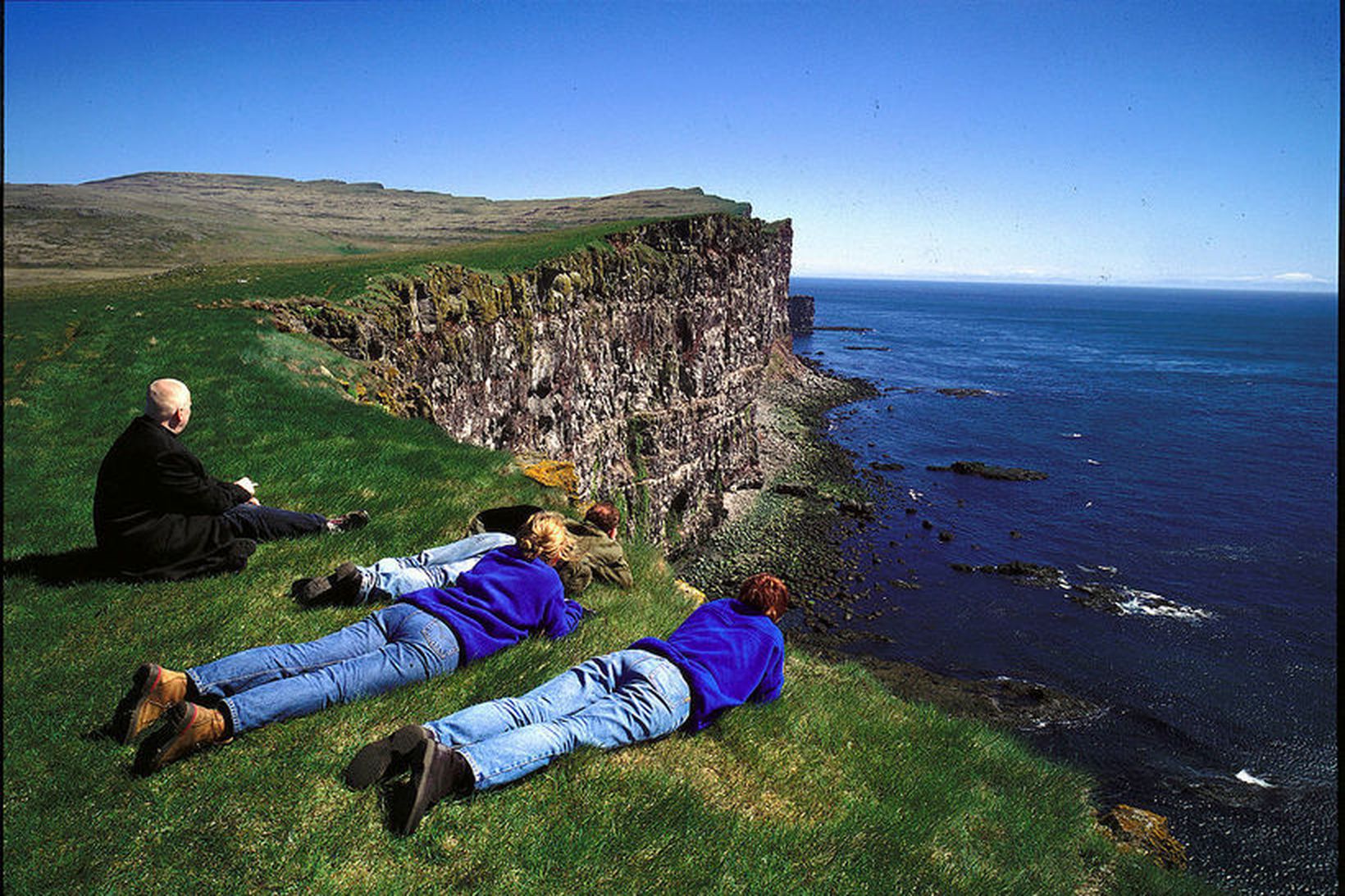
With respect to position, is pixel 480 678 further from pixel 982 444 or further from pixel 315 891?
pixel 982 444

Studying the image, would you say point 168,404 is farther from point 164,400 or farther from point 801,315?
point 801,315

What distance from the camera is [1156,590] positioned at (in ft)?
147

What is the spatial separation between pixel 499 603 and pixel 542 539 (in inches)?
34.0

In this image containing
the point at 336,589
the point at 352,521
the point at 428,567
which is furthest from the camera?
the point at 352,521

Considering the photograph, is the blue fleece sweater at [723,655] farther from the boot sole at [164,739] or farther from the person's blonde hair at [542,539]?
the boot sole at [164,739]

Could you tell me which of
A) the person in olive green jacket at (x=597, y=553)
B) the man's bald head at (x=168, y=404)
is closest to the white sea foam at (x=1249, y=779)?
the person in olive green jacket at (x=597, y=553)

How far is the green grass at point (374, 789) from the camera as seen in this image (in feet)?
14.6

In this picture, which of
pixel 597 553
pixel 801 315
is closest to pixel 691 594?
pixel 597 553

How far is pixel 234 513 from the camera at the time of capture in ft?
27.0

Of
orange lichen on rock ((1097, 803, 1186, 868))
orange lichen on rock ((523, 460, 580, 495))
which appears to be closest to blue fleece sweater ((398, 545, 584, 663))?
orange lichen on rock ((523, 460, 580, 495))

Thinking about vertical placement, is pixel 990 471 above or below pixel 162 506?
below

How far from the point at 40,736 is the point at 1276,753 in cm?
4219

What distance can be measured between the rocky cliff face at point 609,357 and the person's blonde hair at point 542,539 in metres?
12.5

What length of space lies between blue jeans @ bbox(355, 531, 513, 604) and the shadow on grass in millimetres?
2771
